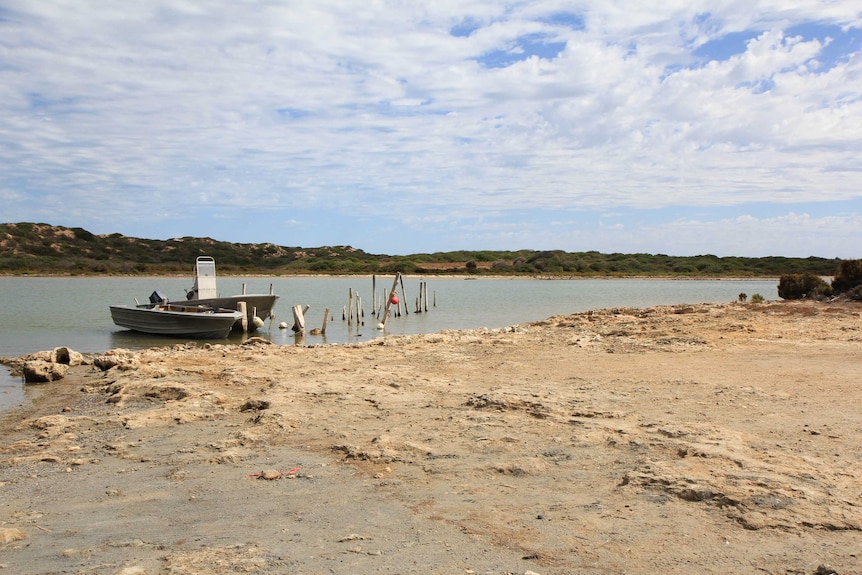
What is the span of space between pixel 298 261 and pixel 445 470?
103432 mm

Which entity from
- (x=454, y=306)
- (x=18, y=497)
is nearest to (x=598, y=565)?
(x=18, y=497)

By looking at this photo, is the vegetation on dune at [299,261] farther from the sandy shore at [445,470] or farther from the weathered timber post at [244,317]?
the sandy shore at [445,470]

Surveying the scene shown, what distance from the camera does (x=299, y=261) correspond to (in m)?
107

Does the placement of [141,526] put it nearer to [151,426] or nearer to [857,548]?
[151,426]

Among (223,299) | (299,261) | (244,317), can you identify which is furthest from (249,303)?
(299,261)

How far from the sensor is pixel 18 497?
5699 millimetres

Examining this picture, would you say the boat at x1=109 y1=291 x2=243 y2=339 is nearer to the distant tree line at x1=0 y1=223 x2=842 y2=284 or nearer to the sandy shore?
the sandy shore

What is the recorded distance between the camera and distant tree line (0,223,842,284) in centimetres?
8625

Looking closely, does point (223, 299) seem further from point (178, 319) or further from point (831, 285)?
point (831, 285)

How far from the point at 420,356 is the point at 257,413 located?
5338mm

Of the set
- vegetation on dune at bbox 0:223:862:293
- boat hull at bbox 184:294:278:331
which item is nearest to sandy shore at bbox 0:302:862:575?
boat hull at bbox 184:294:278:331

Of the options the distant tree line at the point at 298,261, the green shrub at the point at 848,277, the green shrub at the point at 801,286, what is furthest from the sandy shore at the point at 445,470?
the distant tree line at the point at 298,261

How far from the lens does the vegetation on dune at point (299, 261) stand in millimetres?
86300

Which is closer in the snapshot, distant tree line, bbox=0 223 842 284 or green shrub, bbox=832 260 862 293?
green shrub, bbox=832 260 862 293
